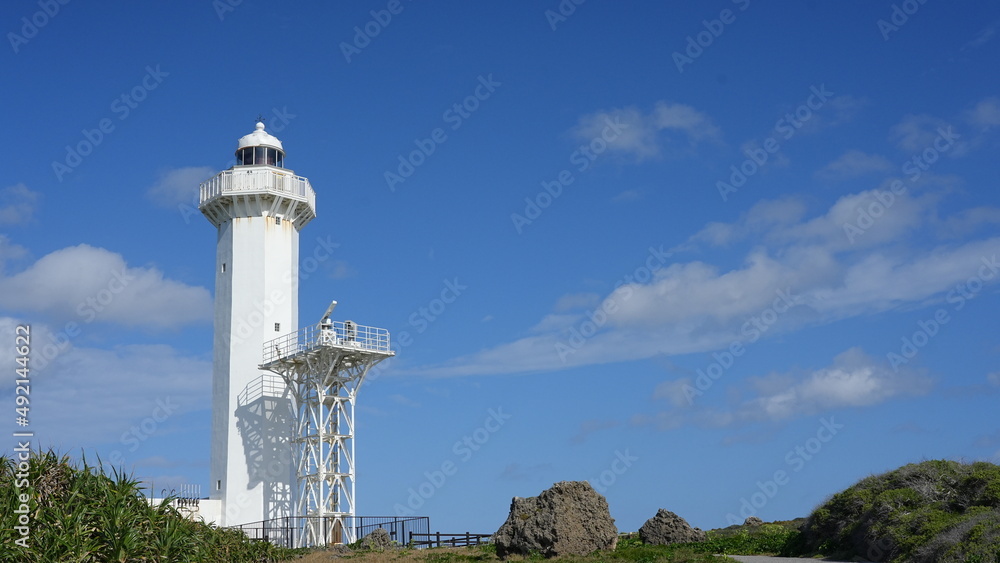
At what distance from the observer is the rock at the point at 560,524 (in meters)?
28.4

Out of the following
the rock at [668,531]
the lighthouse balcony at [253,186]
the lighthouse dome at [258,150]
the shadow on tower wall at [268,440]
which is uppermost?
the lighthouse dome at [258,150]

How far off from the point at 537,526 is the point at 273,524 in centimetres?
2136

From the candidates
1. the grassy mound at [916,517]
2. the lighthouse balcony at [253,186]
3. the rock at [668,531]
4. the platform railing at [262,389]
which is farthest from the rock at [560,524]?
the lighthouse balcony at [253,186]

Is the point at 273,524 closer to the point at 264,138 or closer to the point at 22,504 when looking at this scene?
the point at 264,138

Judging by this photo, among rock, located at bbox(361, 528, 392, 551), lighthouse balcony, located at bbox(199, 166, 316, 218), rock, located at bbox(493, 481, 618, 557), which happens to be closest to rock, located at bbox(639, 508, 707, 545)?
rock, located at bbox(493, 481, 618, 557)

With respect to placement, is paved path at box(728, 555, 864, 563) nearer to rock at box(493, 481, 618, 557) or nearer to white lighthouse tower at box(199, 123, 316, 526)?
rock at box(493, 481, 618, 557)

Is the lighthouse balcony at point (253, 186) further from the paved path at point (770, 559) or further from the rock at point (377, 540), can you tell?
the paved path at point (770, 559)

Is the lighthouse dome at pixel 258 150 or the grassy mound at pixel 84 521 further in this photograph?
the lighthouse dome at pixel 258 150

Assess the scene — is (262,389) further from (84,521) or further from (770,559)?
(770,559)

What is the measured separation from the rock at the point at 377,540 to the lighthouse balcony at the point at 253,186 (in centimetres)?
1910

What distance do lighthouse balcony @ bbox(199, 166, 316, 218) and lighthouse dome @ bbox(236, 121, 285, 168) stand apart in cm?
111

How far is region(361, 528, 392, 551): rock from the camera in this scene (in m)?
37.0

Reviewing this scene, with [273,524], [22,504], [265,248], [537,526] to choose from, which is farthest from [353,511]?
[22,504]

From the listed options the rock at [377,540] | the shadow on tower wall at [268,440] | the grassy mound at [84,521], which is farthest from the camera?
the shadow on tower wall at [268,440]
